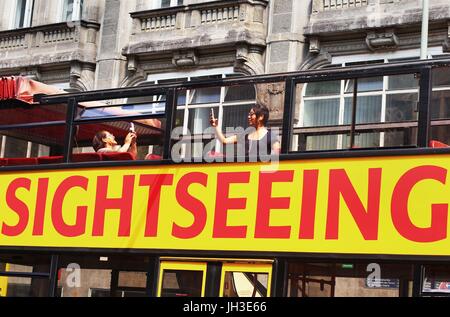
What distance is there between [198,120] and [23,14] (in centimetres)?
1968

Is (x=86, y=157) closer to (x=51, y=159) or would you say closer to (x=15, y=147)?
(x=51, y=159)

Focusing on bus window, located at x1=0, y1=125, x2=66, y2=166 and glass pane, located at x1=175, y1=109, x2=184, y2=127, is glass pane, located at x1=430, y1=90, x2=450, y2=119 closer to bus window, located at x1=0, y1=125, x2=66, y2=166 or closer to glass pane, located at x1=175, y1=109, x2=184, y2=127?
glass pane, located at x1=175, y1=109, x2=184, y2=127

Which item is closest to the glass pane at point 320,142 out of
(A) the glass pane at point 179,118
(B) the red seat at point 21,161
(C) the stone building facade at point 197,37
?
(A) the glass pane at point 179,118

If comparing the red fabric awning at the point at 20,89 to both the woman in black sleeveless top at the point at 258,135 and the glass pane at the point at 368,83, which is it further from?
the glass pane at the point at 368,83

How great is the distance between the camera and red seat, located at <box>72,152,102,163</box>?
34.6 feet

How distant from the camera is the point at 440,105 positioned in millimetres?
8703

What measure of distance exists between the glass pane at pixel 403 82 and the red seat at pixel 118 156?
3113 millimetres

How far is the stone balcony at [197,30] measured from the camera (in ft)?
72.2

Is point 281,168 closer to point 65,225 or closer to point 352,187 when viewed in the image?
point 352,187

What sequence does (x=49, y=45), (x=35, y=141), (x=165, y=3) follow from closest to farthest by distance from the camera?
(x=35, y=141) < (x=165, y=3) < (x=49, y=45)

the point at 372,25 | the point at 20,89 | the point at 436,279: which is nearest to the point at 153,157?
the point at 20,89

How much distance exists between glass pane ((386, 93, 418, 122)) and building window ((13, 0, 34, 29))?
2068cm

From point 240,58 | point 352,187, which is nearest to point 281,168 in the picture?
point 352,187
